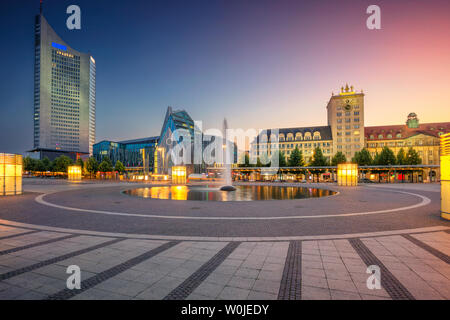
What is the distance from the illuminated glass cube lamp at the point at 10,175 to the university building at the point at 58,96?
5820 inches

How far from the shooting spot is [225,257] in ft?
19.4

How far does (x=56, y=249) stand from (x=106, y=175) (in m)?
67.8

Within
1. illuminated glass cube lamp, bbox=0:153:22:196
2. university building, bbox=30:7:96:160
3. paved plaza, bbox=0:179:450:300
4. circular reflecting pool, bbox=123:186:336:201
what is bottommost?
circular reflecting pool, bbox=123:186:336:201

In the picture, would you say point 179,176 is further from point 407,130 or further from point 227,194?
point 407,130

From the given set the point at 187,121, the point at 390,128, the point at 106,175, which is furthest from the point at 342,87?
the point at 106,175

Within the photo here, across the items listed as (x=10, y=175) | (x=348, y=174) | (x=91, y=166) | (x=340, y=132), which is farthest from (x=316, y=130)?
(x=10, y=175)

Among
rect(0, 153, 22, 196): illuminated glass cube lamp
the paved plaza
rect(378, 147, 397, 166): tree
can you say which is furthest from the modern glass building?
the paved plaza

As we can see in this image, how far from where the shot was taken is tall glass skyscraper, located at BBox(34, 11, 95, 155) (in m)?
151

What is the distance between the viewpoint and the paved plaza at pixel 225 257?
416 cm

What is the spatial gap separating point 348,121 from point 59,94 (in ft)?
597

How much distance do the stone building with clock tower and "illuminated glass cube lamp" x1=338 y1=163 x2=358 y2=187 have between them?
201 ft

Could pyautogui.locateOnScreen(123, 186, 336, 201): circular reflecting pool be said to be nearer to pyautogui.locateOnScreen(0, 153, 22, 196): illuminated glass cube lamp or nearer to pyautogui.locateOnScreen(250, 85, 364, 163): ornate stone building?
pyautogui.locateOnScreen(0, 153, 22, 196): illuminated glass cube lamp
